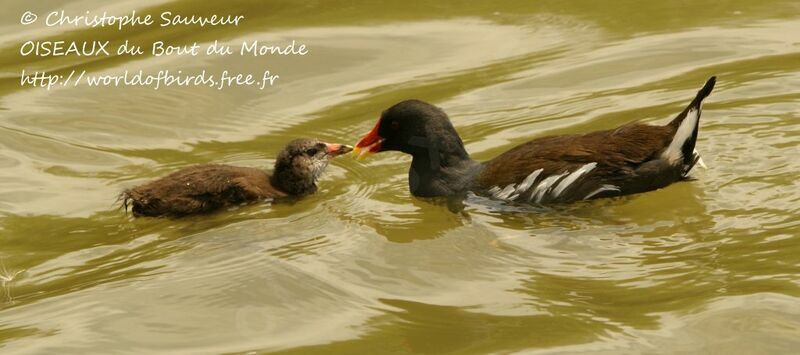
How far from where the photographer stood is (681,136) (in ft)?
26.3

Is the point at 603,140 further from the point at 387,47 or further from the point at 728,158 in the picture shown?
the point at 387,47

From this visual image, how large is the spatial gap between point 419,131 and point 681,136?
1612 mm

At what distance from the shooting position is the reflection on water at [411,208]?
6605mm

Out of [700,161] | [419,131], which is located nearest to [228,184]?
[419,131]

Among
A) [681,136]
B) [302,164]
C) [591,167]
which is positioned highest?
[302,164]

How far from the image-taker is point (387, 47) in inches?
440

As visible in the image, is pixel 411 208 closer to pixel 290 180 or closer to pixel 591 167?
pixel 290 180

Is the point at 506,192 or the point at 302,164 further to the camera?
the point at 302,164

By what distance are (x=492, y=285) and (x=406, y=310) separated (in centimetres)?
49

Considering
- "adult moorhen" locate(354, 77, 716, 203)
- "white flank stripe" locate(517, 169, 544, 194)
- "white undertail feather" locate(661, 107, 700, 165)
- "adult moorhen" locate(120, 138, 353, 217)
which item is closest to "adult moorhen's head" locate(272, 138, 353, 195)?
"adult moorhen" locate(120, 138, 353, 217)

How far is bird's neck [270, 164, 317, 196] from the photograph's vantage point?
8.67 meters

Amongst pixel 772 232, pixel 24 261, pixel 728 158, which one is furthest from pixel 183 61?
pixel 772 232

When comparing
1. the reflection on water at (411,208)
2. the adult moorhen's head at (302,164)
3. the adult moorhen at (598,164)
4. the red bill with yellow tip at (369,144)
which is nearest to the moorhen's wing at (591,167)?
the adult moorhen at (598,164)

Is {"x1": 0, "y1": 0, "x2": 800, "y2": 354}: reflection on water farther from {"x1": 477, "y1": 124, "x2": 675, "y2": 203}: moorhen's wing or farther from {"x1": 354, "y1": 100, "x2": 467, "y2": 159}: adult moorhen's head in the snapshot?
{"x1": 354, "y1": 100, "x2": 467, "y2": 159}: adult moorhen's head
